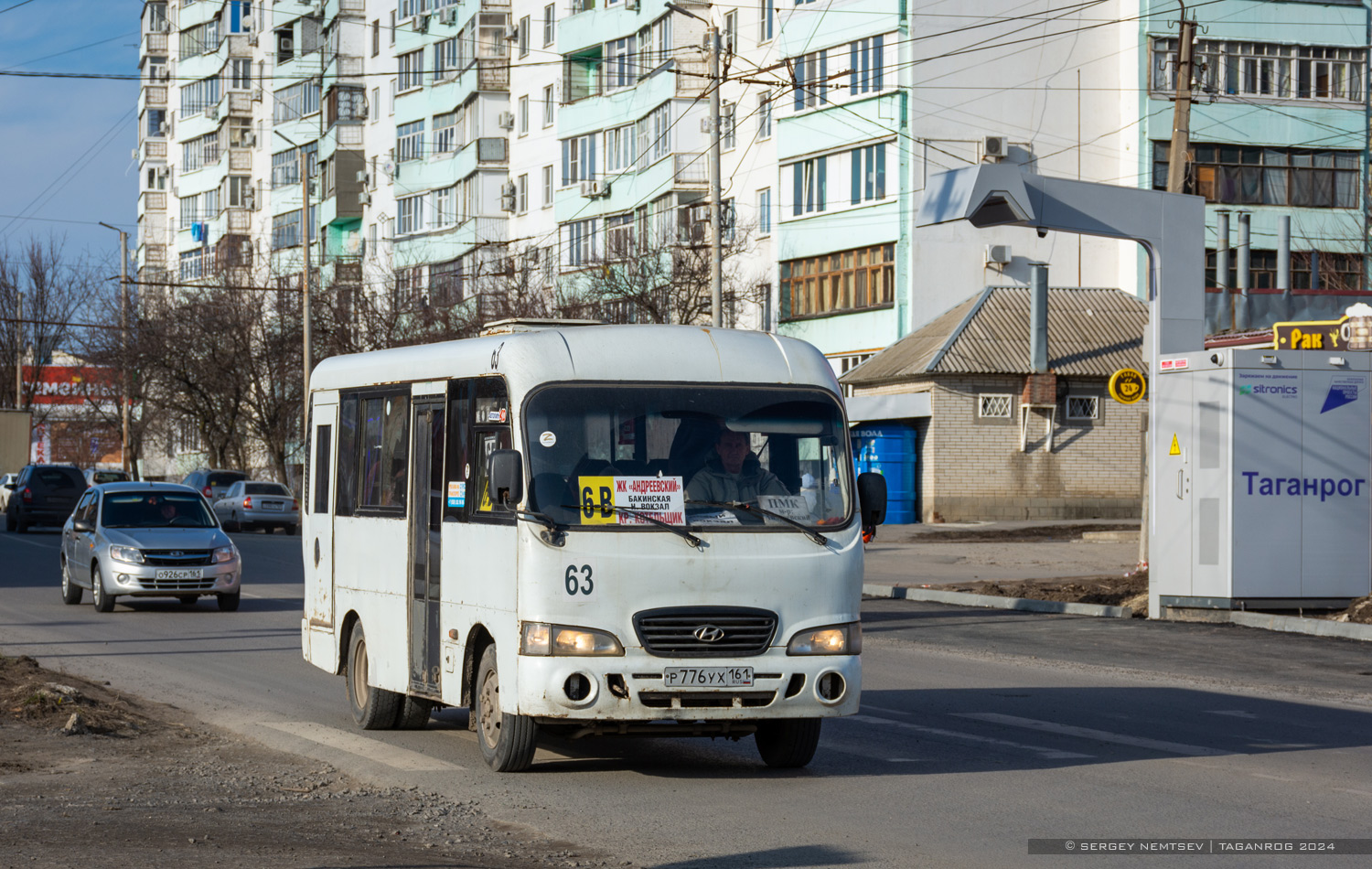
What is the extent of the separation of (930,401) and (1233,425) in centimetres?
2428

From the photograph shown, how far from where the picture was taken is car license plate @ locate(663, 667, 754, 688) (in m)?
8.85

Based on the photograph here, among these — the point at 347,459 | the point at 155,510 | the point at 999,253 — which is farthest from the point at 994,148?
the point at 347,459

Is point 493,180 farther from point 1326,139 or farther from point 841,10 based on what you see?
point 1326,139

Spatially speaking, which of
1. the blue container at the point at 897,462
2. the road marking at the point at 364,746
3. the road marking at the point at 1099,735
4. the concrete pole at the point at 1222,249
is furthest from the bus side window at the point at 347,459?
the concrete pole at the point at 1222,249

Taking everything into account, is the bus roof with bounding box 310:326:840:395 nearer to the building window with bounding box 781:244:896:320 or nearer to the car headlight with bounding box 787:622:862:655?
the car headlight with bounding box 787:622:862:655

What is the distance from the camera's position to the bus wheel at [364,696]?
1110 cm

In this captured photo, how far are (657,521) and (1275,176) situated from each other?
145ft

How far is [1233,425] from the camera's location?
65.2 ft

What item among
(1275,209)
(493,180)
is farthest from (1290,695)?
(493,180)

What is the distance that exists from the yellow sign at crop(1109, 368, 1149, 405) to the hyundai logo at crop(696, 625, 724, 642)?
14.1m

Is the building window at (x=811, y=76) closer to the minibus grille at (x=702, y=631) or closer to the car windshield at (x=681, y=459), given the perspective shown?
the car windshield at (x=681, y=459)

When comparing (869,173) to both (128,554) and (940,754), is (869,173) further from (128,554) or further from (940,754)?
(940,754)

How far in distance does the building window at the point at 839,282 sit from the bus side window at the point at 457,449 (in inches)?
1481

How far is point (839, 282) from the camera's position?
49031 millimetres
